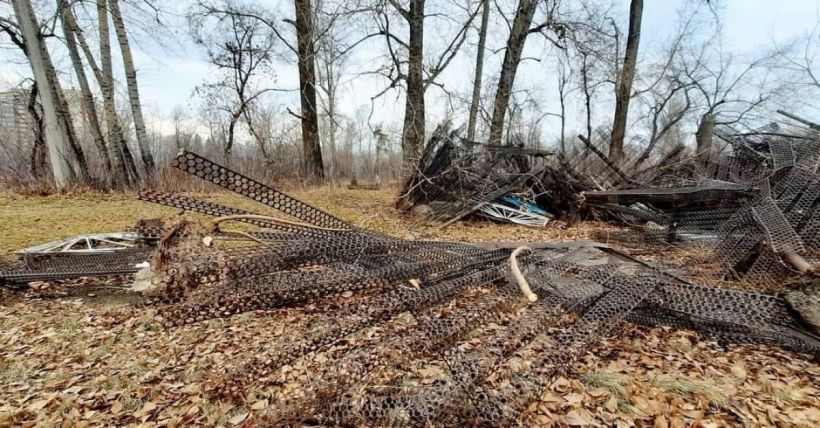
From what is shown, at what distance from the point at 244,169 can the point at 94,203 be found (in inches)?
155

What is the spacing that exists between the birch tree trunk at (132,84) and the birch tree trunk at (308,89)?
3641 mm

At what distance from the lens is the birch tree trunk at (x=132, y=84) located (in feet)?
25.9

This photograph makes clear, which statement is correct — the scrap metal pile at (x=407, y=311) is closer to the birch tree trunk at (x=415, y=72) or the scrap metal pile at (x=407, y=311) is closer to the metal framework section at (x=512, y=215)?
the metal framework section at (x=512, y=215)

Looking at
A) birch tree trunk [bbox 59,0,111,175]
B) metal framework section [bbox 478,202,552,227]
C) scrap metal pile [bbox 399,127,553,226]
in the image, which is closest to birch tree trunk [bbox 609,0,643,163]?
scrap metal pile [bbox 399,127,553,226]

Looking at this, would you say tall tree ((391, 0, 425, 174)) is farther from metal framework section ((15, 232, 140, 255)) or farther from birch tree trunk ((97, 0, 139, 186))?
birch tree trunk ((97, 0, 139, 186))

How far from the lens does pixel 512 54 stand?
884 cm

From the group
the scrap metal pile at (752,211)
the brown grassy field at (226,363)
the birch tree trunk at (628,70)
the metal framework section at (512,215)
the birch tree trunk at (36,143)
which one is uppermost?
the birch tree trunk at (628,70)

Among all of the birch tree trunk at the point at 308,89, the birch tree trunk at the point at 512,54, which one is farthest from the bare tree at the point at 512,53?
the birch tree trunk at the point at 308,89

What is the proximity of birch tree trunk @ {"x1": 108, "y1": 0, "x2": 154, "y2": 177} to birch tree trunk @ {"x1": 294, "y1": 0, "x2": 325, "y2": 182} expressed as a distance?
3.64 metres

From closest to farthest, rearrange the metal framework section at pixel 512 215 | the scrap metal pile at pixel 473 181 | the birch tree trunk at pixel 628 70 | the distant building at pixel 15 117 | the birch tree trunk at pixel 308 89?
the scrap metal pile at pixel 473 181
the metal framework section at pixel 512 215
the birch tree trunk at pixel 308 89
the birch tree trunk at pixel 628 70
the distant building at pixel 15 117

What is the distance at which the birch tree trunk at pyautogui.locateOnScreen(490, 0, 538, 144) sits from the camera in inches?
341

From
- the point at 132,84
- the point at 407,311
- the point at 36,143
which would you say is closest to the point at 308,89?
the point at 132,84

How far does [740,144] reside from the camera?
14.6ft

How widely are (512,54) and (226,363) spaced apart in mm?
9254
